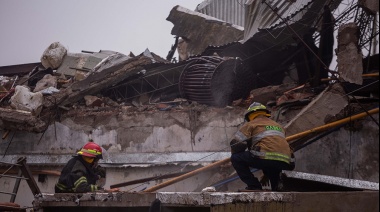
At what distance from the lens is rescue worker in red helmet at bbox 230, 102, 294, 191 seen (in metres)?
5.28

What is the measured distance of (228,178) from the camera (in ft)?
24.4

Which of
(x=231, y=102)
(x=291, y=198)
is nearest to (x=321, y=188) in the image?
(x=291, y=198)

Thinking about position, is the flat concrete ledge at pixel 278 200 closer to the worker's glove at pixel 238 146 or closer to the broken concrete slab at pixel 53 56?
the worker's glove at pixel 238 146

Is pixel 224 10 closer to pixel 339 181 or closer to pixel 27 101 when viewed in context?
pixel 27 101

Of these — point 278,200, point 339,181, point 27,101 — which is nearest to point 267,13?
point 339,181

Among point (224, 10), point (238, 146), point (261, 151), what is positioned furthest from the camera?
point (224, 10)

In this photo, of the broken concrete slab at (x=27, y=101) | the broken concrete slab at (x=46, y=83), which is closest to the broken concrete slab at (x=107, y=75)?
the broken concrete slab at (x=27, y=101)

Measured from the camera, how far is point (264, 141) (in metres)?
5.34

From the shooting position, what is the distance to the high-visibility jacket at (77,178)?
5.95 meters

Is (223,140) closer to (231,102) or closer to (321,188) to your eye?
(231,102)

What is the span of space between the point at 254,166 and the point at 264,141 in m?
0.36

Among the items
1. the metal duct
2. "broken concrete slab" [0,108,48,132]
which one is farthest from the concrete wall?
the metal duct

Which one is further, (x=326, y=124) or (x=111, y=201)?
(x=326, y=124)

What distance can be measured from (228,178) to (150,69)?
4.02 m
